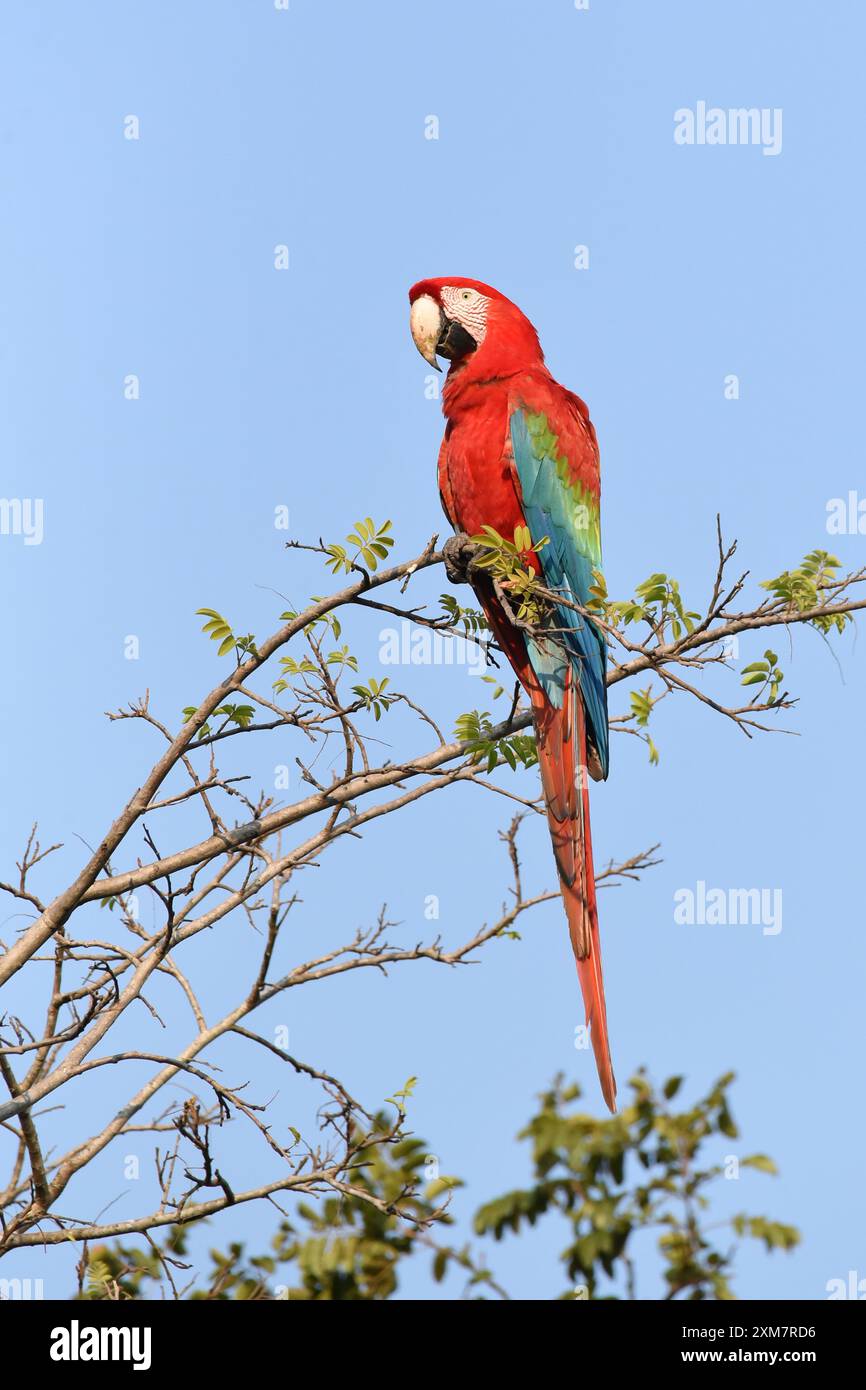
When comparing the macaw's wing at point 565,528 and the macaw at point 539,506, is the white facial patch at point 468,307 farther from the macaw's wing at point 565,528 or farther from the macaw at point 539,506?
the macaw's wing at point 565,528

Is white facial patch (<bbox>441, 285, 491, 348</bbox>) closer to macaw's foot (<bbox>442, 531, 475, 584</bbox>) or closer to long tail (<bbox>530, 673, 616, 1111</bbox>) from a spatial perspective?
macaw's foot (<bbox>442, 531, 475, 584</bbox>)

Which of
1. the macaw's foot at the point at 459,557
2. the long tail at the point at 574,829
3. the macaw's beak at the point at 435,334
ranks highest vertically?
the macaw's beak at the point at 435,334

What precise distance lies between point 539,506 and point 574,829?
1.09 meters

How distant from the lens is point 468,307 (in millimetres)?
4648

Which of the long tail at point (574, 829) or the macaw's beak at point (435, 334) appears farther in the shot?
the macaw's beak at point (435, 334)

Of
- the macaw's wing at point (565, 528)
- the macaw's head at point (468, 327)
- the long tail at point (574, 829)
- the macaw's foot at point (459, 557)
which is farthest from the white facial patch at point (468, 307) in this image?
the long tail at point (574, 829)

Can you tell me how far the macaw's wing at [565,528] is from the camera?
414 cm

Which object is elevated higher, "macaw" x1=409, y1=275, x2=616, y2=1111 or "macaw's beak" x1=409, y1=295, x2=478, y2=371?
"macaw's beak" x1=409, y1=295, x2=478, y2=371

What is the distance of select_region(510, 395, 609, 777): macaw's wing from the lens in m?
4.14

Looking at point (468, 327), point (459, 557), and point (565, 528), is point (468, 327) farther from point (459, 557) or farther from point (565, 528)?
point (459, 557)

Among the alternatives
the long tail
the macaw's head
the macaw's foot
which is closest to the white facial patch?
the macaw's head

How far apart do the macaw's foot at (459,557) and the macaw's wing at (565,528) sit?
0.28m
